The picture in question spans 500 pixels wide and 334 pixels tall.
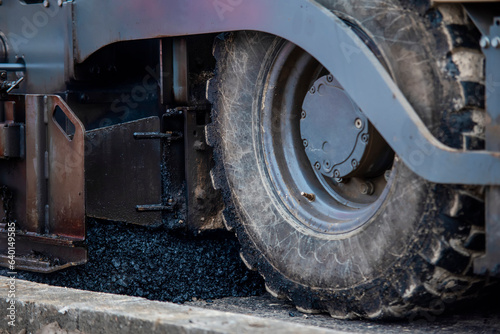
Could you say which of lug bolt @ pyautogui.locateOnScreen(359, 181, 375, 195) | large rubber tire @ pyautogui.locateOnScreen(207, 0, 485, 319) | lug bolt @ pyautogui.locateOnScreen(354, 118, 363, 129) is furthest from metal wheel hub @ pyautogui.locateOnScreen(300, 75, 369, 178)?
large rubber tire @ pyautogui.locateOnScreen(207, 0, 485, 319)

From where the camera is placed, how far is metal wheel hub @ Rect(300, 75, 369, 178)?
10.8 feet

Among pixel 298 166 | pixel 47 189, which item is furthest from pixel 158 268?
pixel 298 166

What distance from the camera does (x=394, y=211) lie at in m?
3.03

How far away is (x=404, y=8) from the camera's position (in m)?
2.94

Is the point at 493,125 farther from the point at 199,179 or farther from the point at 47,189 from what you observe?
the point at 47,189

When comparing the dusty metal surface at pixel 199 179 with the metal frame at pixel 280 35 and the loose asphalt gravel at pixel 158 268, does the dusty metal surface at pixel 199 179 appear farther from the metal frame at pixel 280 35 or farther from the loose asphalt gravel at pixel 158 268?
the metal frame at pixel 280 35

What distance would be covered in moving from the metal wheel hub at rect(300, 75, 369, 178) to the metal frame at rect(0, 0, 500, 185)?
0.97 ft

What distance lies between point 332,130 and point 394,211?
0.56m

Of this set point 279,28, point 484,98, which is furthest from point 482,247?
point 279,28

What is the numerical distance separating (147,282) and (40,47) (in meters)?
1.53

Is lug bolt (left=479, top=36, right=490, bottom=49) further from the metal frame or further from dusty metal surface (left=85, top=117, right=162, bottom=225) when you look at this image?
dusty metal surface (left=85, top=117, right=162, bottom=225)

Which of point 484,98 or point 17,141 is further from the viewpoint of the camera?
point 17,141

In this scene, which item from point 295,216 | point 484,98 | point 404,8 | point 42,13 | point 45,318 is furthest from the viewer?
point 42,13

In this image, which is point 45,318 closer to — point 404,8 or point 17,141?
point 17,141
